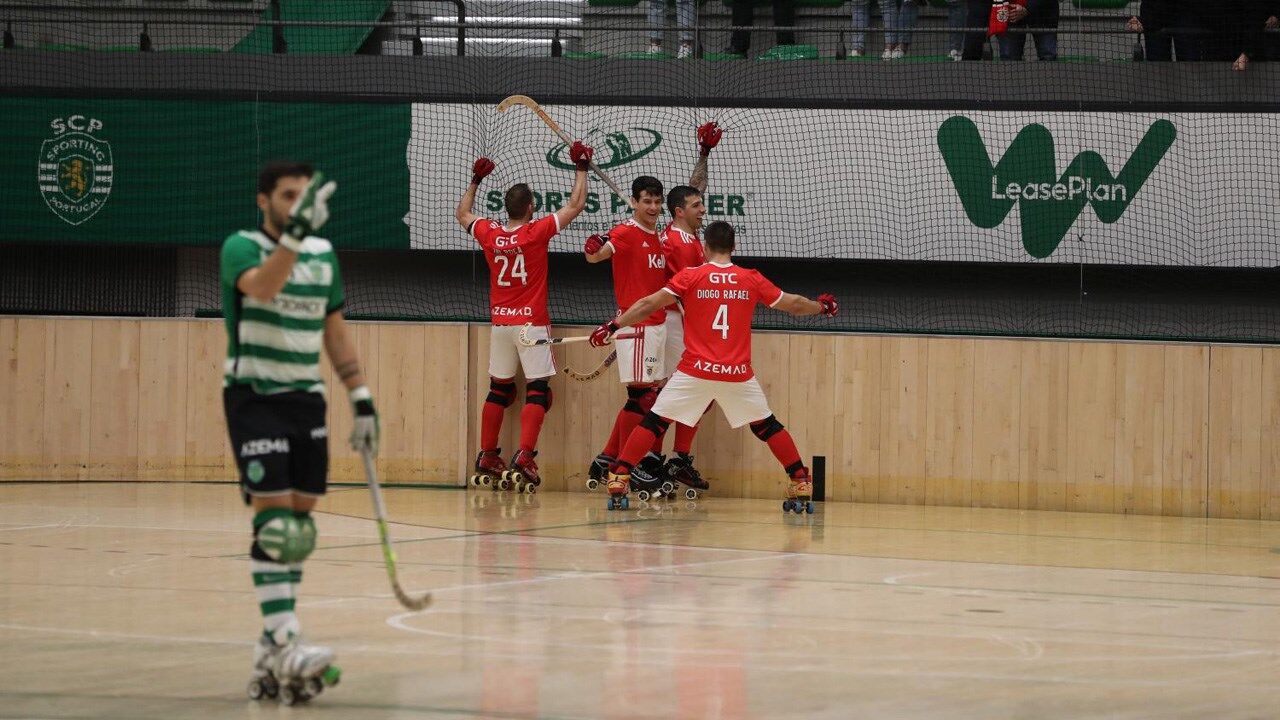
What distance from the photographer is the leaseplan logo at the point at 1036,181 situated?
1472cm

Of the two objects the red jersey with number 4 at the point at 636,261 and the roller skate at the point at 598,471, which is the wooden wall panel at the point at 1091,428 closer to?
the red jersey with number 4 at the point at 636,261

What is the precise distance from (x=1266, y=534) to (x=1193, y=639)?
4937mm

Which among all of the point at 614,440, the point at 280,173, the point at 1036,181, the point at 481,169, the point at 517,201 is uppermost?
the point at 1036,181

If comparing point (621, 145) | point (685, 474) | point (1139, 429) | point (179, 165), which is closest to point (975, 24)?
point (621, 145)

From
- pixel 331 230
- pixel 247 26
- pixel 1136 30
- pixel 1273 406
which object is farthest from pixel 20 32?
pixel 1273 406

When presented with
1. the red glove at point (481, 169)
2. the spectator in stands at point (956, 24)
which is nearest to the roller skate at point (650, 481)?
the red glove at point (481, 169)

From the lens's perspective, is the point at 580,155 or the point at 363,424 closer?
the point at 363,424

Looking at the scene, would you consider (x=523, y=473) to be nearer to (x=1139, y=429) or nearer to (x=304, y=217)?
(x=1139, y=429)

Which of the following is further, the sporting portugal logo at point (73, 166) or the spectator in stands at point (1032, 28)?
the spectator in stands at point (1032, 28)

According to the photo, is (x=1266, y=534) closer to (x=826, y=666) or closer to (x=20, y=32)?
(x=826, y=666)

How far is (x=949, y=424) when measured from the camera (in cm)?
1274

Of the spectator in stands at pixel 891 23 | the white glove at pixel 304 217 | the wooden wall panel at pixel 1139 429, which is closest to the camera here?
the white glove at pixel 304 217

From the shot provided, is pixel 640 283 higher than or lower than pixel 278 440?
higher

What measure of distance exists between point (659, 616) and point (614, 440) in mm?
5699
